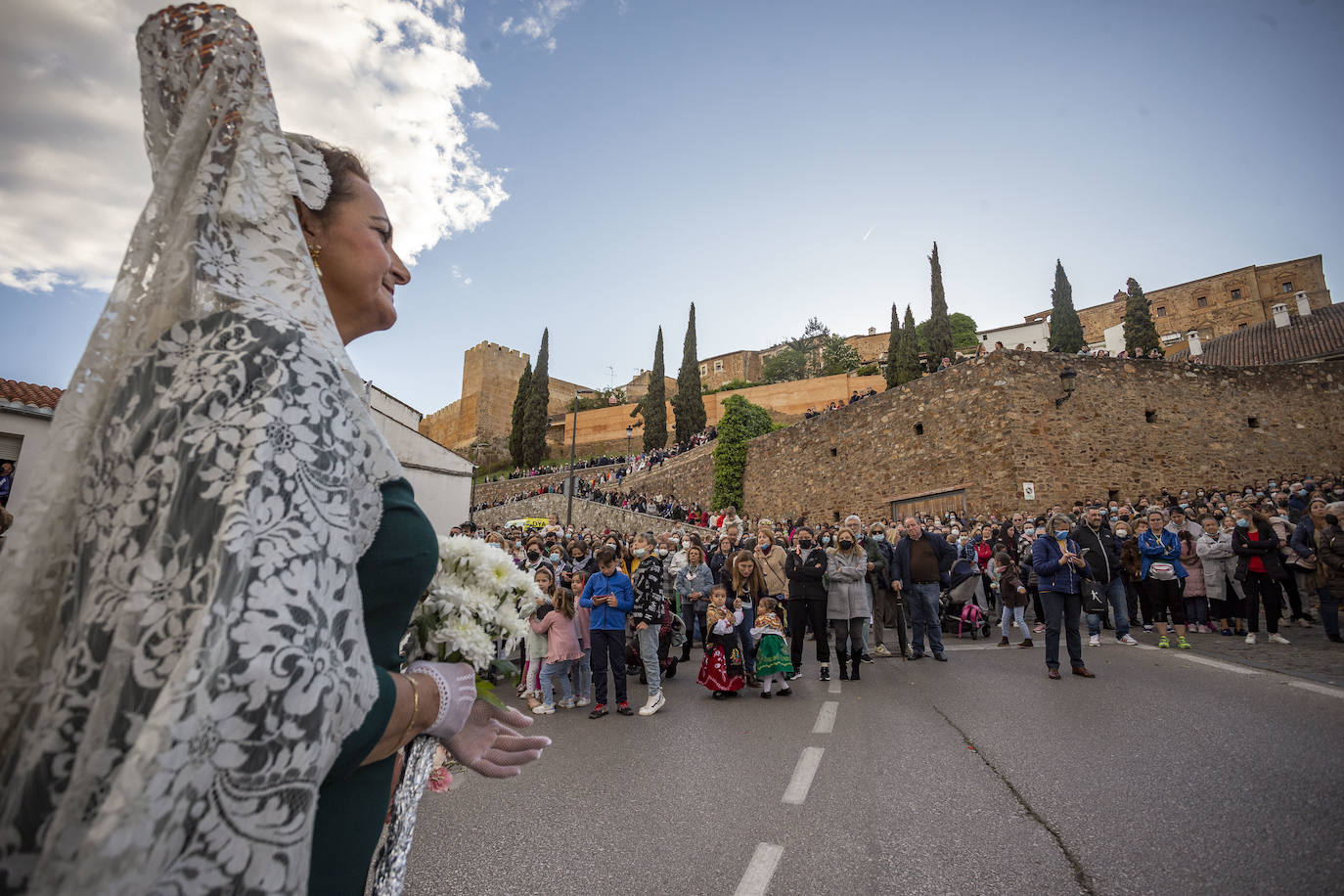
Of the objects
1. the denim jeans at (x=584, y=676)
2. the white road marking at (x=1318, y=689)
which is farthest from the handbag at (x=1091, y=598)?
the denim jeans at (x=584, y=676)

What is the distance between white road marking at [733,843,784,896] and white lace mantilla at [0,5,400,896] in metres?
2.61

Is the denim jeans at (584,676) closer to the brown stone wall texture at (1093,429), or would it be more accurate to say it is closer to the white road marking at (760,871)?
the white road marking at (760,871)

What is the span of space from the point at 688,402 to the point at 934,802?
141ft

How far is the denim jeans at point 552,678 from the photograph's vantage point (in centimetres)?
755

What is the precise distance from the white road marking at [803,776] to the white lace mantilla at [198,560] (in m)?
3.79

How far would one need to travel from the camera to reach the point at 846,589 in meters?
8.58

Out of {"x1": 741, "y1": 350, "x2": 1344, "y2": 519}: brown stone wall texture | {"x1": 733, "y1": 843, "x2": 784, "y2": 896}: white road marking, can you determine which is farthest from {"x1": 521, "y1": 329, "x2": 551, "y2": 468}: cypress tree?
{"x1": 733, "y1": 843, "x2": 784, "y2": 896}: white road marking

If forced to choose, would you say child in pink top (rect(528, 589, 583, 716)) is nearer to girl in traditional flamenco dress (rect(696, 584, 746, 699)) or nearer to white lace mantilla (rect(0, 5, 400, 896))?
girl in traditional flamenco dress (rect(696, 584, 746, 699))

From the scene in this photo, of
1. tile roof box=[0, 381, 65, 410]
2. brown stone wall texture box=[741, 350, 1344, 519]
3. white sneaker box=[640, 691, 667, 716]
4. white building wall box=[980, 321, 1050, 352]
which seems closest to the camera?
white sneaker box=[640, 691, 667, 716]

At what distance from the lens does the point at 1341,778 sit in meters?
3.87

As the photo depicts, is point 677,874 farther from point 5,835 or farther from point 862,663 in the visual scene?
point 862,663

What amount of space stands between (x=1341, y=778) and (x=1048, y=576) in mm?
4206

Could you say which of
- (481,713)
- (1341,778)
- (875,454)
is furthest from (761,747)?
(875,454)

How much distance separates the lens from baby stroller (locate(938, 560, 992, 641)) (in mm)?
11234
